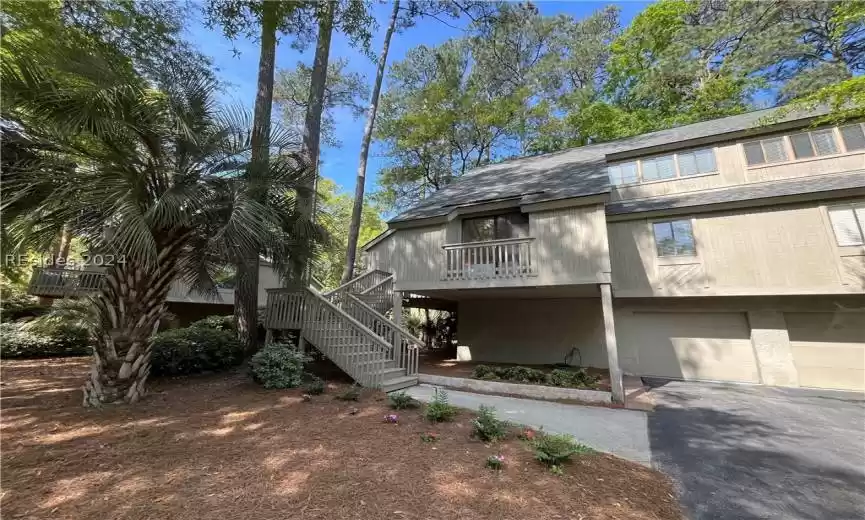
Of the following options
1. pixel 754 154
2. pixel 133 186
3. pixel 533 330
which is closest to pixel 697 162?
pixel 754 154

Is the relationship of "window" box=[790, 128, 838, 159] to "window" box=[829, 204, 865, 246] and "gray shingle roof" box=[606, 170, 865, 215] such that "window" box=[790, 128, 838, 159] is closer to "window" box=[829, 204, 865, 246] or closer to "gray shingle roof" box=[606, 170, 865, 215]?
"gray shingle roof" box=[606, 170, 865, 215]

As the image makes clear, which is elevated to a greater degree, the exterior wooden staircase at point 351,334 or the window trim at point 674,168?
the window trim at point 674,168

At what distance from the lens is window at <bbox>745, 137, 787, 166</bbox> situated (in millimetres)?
10734

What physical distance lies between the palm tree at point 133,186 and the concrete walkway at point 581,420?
15.9 feet

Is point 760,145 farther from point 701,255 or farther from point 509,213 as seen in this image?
point 509,213

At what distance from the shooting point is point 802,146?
10.5m

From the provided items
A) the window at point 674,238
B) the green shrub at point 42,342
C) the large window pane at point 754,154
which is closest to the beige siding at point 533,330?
the window at point 674,238

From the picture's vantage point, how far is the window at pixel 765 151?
35.2 ft

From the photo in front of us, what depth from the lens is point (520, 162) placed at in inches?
605

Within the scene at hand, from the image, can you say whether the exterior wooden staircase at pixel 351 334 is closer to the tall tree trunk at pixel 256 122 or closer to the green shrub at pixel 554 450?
the tall tree trunk at pixel 256 122

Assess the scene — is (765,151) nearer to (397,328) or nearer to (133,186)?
(397,328)

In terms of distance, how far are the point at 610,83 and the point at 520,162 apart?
12.1 m

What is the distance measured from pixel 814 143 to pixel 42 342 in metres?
23.9

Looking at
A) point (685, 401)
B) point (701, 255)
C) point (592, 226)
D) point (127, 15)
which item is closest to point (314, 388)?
point (592, 226)
